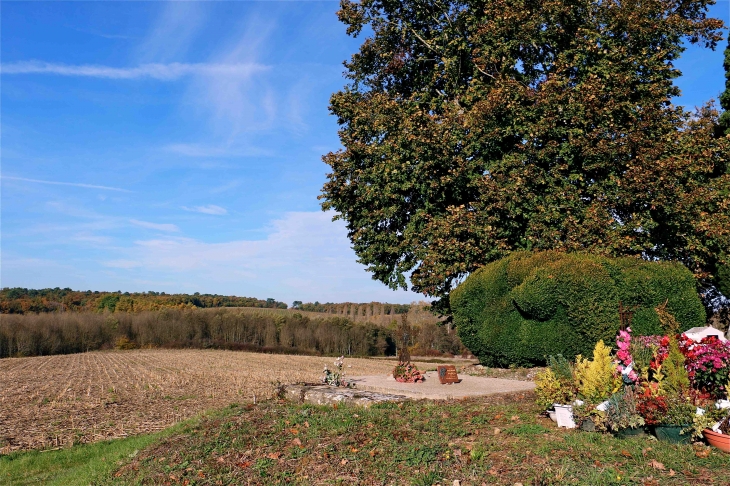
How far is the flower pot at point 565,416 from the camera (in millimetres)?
7367

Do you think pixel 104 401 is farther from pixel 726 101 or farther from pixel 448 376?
pixel 726 101

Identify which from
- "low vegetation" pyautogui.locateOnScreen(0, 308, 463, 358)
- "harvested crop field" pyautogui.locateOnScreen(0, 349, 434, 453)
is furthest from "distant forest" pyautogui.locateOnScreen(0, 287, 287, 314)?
"harvested crop field" pyautogui.locateOnScreen(0, 349, 434, 453)

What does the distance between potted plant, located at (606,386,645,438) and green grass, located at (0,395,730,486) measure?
0.19 metres

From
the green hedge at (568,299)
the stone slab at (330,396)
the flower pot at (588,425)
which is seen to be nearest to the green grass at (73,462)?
the stone slab at (330,396)

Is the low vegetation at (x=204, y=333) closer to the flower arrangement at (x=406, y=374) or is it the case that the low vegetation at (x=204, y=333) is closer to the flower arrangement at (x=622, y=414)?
the flower arrangement at (x=406, y=374)

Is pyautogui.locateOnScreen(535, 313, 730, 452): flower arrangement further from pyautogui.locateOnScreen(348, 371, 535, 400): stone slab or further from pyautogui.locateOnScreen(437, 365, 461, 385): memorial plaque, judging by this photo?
pyautogui.locateOnScreen(437, 365, 461, 385): memorial plaque

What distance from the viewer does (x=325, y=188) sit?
19.2m

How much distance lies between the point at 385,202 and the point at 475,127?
3959mm

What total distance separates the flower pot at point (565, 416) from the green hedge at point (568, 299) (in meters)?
6.99

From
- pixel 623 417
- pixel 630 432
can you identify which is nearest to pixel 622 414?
pixel 623 417

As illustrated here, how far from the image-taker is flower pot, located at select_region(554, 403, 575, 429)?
24.2ft

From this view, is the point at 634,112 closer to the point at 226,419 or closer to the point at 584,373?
the point at 584,373

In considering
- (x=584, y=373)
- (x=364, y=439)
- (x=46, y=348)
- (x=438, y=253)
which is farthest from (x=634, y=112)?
(x=46, y=348)

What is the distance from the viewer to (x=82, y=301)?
300 ft
